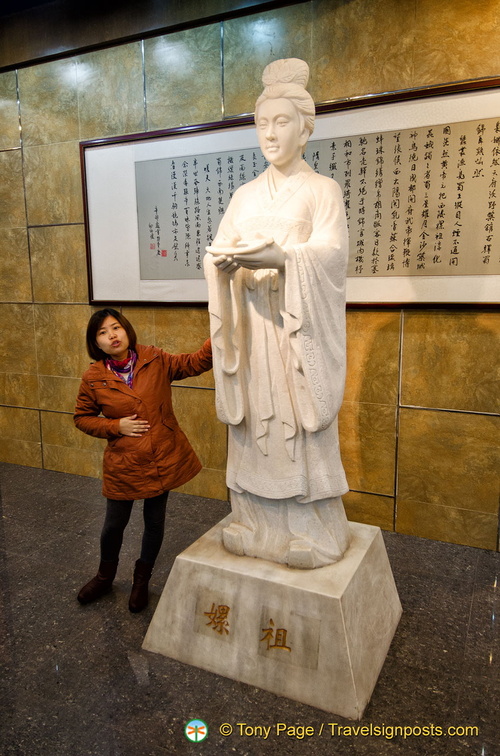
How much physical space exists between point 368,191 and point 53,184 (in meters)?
2.04

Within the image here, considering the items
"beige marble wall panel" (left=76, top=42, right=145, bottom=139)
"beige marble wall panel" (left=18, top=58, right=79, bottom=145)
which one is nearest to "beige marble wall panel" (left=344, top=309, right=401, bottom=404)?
"beige marble wall panel" (left=76, top=42, right=145, bottom=139)

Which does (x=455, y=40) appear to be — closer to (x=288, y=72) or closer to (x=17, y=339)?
(x=288, y=72)

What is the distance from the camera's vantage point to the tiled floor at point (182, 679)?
161cm

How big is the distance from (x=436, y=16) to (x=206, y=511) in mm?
2733

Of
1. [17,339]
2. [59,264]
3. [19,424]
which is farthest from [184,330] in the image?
[19,424]

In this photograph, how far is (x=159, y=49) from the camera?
303 cm

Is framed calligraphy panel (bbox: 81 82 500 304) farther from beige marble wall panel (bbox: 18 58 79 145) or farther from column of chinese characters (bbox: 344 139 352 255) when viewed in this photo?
beige marble wall panel (bbox: 18 58 79 145)

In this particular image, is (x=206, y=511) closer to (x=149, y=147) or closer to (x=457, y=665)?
(x=457, y=665)

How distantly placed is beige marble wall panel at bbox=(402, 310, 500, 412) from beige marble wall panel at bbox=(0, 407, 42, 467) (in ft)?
8.51

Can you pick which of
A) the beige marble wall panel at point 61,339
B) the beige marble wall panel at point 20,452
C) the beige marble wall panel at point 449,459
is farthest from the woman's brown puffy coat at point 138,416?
the beige marble wall panel at point 20,452

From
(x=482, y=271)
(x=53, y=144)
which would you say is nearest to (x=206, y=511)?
(x=482, y=271)

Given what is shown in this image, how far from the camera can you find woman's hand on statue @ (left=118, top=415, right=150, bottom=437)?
2.06 metres

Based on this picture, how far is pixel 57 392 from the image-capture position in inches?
147

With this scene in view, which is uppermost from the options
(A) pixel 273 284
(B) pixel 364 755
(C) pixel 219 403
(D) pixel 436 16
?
(D) pixel 436 16
